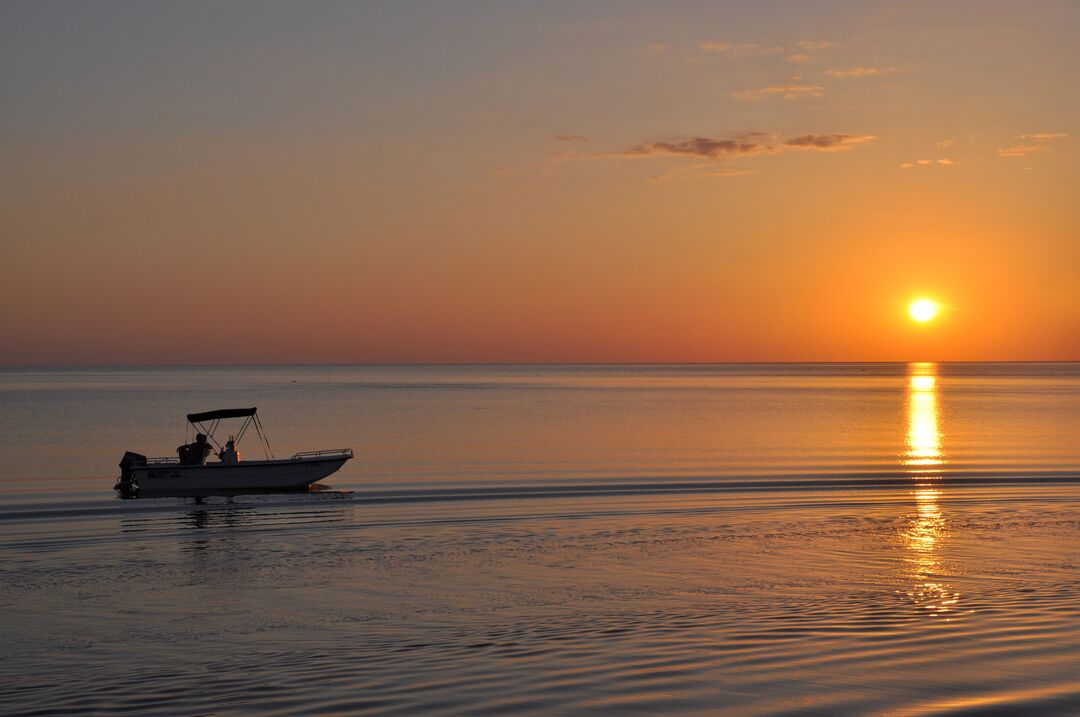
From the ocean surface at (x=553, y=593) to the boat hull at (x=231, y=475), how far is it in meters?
0.94

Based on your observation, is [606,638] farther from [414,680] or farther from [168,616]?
[168,616]

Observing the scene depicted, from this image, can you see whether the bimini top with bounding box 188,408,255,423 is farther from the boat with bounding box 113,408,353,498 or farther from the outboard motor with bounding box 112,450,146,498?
the outboard motor with bounding box 112,450,146,498

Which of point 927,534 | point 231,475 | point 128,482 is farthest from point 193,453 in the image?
point 927,534

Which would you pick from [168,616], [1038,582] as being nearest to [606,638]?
[168,616]

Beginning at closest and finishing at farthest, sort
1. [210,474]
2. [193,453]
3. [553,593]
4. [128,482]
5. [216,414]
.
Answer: [553,593] < [128,482] < [210,474] < [193,453] < [216,414]

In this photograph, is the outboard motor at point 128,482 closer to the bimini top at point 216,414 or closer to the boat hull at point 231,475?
the boat hull at point 231,475

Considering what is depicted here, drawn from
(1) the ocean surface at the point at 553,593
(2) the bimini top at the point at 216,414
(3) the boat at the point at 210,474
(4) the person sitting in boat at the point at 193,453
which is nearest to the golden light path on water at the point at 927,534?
(1) the ocean surface at the point at 553,593

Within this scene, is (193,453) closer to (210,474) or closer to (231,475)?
(210,474)

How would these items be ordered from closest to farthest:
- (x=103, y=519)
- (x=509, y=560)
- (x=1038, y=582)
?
(x=1038, y=582) → (x=509, y=560) → (x=103, y=519)

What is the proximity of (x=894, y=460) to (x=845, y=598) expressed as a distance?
36.6 meters

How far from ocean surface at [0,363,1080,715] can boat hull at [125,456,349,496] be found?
3.08 ft

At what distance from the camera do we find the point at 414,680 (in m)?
13.0

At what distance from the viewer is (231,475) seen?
1580 inches

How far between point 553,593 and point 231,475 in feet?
79.0
